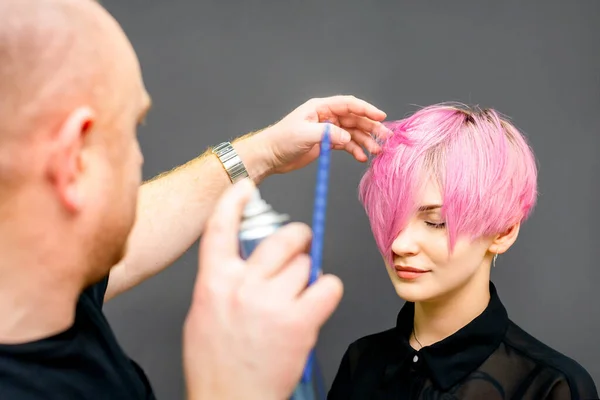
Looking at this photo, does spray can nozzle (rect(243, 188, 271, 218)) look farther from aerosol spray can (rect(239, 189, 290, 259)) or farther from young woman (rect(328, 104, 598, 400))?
young woman (rect(328, 104, 598, 400))

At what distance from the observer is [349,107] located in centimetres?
128

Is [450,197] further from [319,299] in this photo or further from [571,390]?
[319,299]

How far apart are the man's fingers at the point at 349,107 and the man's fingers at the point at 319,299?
0.66 metres

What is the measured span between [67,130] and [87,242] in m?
0.16

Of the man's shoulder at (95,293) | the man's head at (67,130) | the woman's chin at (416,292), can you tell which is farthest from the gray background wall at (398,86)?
the man's head at (67,130)

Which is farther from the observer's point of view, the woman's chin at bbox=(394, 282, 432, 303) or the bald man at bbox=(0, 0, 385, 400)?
the woman's chin at bbox=(394, 282, 432, 303)

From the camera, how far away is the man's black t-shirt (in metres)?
0.74

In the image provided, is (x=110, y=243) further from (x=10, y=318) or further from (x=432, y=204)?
(x=432, y=204)

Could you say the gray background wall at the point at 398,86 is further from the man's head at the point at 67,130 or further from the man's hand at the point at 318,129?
the man's head at the point at 67,130

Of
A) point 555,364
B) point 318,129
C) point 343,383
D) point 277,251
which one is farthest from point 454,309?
point 277,251

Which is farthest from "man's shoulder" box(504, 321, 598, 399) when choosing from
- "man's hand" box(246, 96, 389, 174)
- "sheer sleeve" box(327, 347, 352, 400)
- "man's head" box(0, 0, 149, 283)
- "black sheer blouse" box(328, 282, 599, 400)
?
"man's head" box(0, 0, 149, 283)

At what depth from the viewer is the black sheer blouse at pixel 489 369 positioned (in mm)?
1158

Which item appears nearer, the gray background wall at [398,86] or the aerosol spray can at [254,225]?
the aerosol spray can at [254,225]

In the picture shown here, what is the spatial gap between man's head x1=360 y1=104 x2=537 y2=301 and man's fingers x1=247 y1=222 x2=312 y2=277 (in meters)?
0.54
